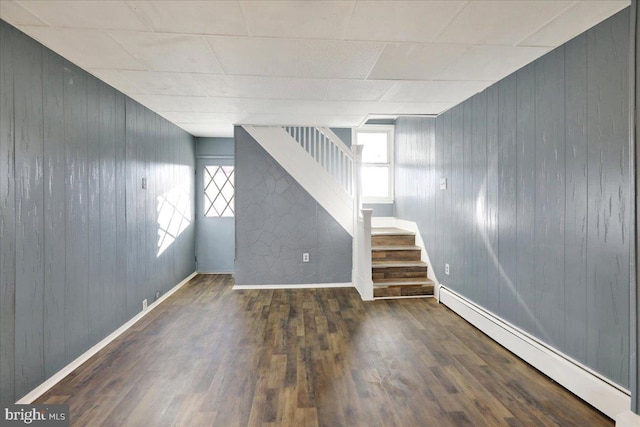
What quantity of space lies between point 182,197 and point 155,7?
11.7 ft

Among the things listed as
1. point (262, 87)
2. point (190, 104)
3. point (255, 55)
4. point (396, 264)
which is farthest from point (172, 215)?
point (396, 264)

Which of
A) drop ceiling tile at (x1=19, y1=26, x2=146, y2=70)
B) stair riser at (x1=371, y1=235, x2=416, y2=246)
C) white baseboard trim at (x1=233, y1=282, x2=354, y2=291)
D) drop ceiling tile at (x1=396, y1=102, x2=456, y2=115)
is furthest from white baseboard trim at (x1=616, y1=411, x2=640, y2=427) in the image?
drop ceiling tile at (x1=19, y1=26, x2=146, y2=70)

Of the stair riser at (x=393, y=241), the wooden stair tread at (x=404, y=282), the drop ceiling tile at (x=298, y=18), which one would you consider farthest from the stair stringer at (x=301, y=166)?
the drop ceiling tile at (x=298, y=18)

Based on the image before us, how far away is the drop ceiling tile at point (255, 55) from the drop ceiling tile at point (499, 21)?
106 cm

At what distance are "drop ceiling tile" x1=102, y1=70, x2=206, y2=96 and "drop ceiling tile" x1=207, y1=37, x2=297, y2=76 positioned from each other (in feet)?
1.62

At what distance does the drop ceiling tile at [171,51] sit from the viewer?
2.16 metres

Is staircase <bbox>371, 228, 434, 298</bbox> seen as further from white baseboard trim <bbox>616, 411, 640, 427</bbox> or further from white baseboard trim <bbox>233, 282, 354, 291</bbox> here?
white baseboard trim <bbox>616, 411, 640, 427</bbox>

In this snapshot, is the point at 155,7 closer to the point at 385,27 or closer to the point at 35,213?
the point at 385,27

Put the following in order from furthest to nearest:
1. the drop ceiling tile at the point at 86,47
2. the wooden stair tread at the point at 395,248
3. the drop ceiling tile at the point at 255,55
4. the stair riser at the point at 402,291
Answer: the wooden stair tread at the point at 395,248 < the stair riser at the point at 402,291 < the drop ceiling tile at the point at 255,55 < the drop ceiling tile at the point at 86,47

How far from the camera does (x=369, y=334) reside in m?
3.14

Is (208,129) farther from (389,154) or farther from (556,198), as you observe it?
(556,198)

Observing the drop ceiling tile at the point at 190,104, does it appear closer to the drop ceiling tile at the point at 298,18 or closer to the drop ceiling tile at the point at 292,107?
the drop ceiling tile at the point at 292,107

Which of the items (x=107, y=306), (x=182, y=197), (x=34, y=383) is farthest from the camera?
(x=182, y=197)

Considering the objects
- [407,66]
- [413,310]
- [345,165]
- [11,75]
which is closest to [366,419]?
[413,310]
